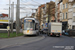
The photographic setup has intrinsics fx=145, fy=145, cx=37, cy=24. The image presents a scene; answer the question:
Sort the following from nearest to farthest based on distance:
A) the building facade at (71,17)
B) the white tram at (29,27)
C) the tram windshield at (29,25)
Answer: the white tram at (29,27) < the tram windshield at (29,25) < the building facade at (71,17)

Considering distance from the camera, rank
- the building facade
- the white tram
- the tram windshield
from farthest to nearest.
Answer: the building facade, the tram windshield, the white tram

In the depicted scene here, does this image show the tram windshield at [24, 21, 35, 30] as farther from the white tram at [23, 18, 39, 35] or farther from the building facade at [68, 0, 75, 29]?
the building facade at [68, 0, 75, 29]

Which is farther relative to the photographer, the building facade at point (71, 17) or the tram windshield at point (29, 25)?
the building facade at point (71, 17)

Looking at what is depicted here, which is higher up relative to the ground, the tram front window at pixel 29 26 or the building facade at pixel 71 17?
the building facade at pixel 71 17

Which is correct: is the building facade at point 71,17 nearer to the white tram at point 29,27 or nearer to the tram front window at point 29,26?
the white tram at point 29,27

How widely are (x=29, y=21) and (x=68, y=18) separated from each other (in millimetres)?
24790

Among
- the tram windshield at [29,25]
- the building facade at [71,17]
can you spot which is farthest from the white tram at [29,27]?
the building facade at [71,17]

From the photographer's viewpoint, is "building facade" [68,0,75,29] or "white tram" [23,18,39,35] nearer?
"white tram" [23,18,39,35]

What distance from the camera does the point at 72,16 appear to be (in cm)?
4528

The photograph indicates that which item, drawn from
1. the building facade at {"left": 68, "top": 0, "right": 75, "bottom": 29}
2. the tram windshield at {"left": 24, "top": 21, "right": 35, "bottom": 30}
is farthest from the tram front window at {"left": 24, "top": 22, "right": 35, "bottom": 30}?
the building facade at {"left": 68, "top": 0, "right": 75, "bottom": 29}

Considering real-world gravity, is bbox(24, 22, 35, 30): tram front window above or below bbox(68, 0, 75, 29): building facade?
below

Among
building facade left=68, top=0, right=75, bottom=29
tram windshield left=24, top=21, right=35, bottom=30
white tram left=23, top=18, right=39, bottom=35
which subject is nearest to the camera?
white tram left=23, top=18, right=39, bottom=35

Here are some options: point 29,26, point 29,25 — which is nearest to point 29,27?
point 29,26

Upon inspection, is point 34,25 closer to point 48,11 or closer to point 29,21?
point 29,21
